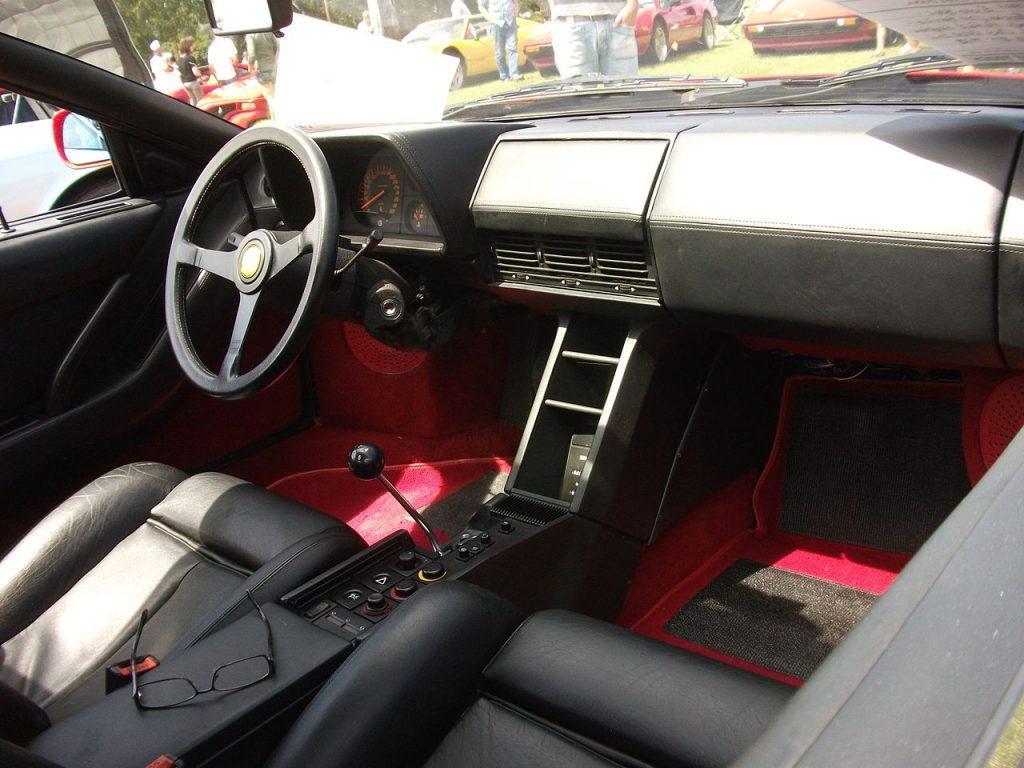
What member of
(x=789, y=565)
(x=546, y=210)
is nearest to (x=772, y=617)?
(x=789, y=565)

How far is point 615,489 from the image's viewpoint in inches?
82.7

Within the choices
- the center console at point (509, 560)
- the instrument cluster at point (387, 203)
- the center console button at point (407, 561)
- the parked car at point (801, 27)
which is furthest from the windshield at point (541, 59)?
the center console button at point (407, 561)

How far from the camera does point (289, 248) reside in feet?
5.60

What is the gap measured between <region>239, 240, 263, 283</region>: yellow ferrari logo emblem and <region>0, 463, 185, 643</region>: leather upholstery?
56 centimetres

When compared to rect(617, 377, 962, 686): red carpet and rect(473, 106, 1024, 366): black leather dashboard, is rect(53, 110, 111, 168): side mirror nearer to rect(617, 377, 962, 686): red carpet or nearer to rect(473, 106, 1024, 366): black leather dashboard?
rect(473, 106, 1024, 366): black leather dashboard

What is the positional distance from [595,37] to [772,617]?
1.45m

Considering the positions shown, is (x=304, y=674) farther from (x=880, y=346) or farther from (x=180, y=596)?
(x=880, y=346)

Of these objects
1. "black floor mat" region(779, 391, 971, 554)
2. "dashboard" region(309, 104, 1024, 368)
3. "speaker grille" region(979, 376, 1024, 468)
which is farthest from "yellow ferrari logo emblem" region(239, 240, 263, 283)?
"speaker grille" region(979, 376, 1024, 468)

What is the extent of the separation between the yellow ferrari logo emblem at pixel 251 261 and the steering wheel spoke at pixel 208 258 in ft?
0.16

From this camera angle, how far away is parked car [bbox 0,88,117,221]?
2.33m

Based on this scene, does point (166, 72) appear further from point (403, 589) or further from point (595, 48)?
point (403, 589)

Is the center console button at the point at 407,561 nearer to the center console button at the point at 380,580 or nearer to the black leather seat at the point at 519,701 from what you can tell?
the center console button at the point at 380,580

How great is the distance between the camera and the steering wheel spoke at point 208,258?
182 centimetres

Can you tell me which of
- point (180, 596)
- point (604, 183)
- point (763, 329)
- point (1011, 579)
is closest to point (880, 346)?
point (763, 329)
